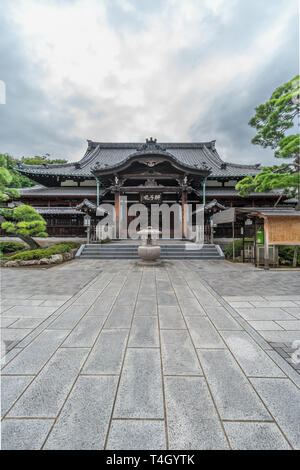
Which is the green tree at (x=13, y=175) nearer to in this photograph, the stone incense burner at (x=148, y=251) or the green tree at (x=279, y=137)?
the stone incense burner at (x=148, y=251)

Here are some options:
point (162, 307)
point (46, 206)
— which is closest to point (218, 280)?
point (162, 307)

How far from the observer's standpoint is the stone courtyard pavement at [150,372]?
1.61 m

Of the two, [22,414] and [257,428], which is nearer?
[257,428]

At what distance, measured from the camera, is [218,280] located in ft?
21.9

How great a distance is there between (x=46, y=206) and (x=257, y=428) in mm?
19076

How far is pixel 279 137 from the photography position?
1096 centimetres

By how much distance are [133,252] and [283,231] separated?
315 inches

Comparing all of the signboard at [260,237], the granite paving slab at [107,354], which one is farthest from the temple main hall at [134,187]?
the granite paving slab at [107,354]

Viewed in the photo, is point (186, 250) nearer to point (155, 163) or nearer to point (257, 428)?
point (155, 163)

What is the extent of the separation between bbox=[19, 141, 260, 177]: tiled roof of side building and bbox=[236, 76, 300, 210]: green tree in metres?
6.05

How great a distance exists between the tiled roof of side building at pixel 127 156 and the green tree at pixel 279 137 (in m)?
6.05

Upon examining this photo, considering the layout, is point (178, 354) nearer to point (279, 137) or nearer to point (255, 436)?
point (255, 436)

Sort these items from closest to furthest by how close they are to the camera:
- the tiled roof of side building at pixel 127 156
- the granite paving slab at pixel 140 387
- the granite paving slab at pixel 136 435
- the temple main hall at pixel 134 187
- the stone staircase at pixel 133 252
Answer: the granite paving slab at pixel 136 435 → the granite paving slab at pixel 140 387 → the stone staircase at pixel 133 252 → the temple main hall at pixel 134 187 → the tiled roof of side building at pixel 127 156

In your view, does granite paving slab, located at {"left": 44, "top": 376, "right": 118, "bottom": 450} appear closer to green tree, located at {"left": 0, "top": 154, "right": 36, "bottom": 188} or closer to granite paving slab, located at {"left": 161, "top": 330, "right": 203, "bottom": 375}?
granite paving slab, located at {"left": 161, "top": 330, "right": 203, "bottom": 375}
